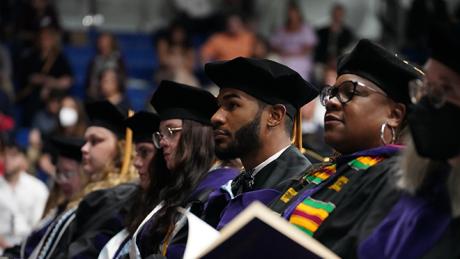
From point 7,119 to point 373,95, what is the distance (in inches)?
315

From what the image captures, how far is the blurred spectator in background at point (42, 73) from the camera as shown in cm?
1512

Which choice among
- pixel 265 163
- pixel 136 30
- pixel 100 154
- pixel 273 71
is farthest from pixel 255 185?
pixel 136 30

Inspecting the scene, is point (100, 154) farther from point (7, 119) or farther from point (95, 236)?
point (7, 119)

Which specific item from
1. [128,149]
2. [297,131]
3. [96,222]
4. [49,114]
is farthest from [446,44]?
[49,114]

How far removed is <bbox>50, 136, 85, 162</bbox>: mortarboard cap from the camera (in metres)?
8.86

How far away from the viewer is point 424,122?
156 inches

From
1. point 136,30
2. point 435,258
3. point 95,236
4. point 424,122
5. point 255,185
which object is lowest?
point 136,30

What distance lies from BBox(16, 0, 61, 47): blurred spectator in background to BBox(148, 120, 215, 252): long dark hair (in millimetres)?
9433

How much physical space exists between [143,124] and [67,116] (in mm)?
5480

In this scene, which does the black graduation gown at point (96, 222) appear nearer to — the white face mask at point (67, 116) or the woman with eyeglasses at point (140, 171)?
the woman with eyeglasses at point (140, 171)

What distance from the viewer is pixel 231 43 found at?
15.5 meters

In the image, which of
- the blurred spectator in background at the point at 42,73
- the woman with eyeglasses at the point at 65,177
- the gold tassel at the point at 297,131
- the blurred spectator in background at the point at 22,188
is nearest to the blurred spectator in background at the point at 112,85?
the blurred spectator in background at the point at 42,73

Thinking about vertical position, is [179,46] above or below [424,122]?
below

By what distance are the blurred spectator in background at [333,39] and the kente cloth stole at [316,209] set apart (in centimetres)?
1041
